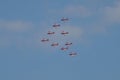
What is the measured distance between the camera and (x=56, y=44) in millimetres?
61750

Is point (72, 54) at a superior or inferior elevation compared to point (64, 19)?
inferior

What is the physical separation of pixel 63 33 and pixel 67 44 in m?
3.58

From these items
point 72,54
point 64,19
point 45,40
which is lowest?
point 72,54

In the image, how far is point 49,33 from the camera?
63062 mm

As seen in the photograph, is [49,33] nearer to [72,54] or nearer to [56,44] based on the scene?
[56,44]

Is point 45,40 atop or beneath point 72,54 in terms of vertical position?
atop

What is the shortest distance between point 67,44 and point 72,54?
3477mm

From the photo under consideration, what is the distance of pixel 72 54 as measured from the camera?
62.7 meters

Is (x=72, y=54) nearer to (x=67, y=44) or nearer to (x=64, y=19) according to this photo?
(x=67, y=44)

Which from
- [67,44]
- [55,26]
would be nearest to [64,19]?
[55,26]

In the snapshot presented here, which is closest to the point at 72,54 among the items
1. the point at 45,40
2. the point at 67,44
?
the point at 67,44

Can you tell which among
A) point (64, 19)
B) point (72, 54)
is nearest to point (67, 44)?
point (72, 54)

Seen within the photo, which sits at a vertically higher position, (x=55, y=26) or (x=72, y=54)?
(x=55, y=26)

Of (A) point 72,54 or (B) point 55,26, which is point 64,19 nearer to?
(B) point 55,26
